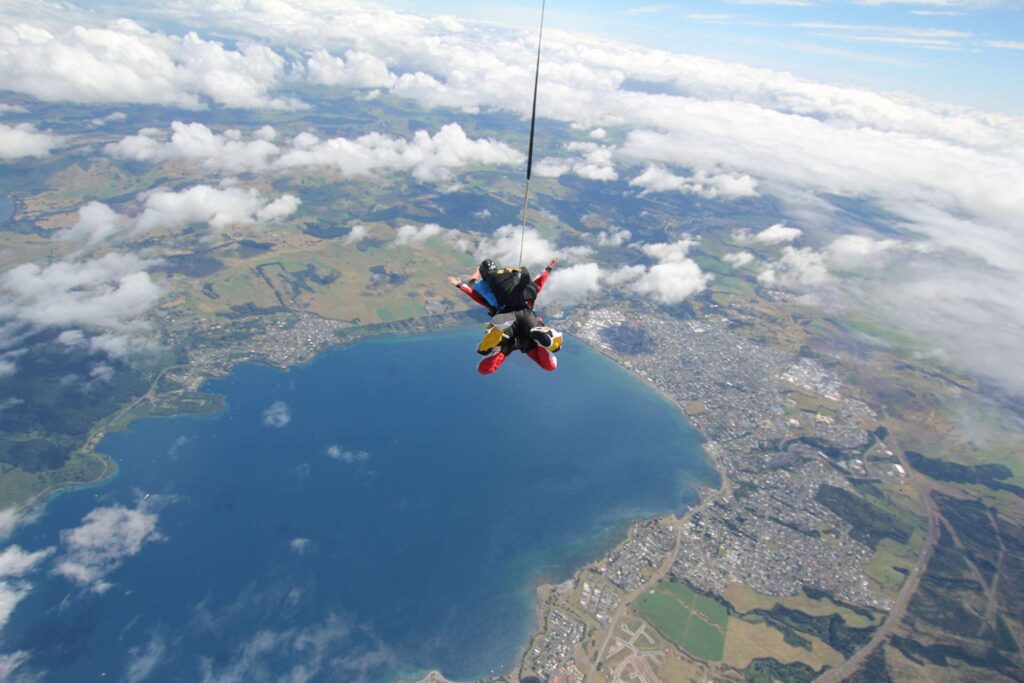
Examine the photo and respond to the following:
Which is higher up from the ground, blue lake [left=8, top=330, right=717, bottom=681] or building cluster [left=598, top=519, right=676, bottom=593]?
building cluster [left=598, top=519, right=676, bottom=593]

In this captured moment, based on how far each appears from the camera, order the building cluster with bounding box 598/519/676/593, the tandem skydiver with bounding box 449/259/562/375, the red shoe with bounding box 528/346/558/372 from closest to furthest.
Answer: the tandem skydiver with bounding box 449/259/562/375
the red shoe with bounding box 528/346/558/372
the building cluster with bounding box 598/519/676/593

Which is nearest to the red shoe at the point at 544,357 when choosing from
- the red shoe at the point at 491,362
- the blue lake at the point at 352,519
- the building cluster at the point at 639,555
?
the red shoe at the point at 491,362

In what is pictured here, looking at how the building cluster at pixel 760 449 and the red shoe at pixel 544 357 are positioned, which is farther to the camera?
the building cluster at pixel 760 449

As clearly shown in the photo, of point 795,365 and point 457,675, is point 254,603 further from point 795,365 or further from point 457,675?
point 795,365

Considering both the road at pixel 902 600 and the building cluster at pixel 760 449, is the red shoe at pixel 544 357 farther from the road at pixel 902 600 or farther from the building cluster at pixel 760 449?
the road at pixel 902 600

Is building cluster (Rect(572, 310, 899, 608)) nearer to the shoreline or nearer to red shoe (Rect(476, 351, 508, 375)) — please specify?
the shoreline

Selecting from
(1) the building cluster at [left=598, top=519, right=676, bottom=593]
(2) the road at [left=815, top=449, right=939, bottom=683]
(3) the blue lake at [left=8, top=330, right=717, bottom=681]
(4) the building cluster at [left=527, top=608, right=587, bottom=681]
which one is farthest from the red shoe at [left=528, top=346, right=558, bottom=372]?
(2) the road at [left=815, top=449, right=939, bottom=683]

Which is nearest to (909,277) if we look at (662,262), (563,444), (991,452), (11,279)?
(662,262)
